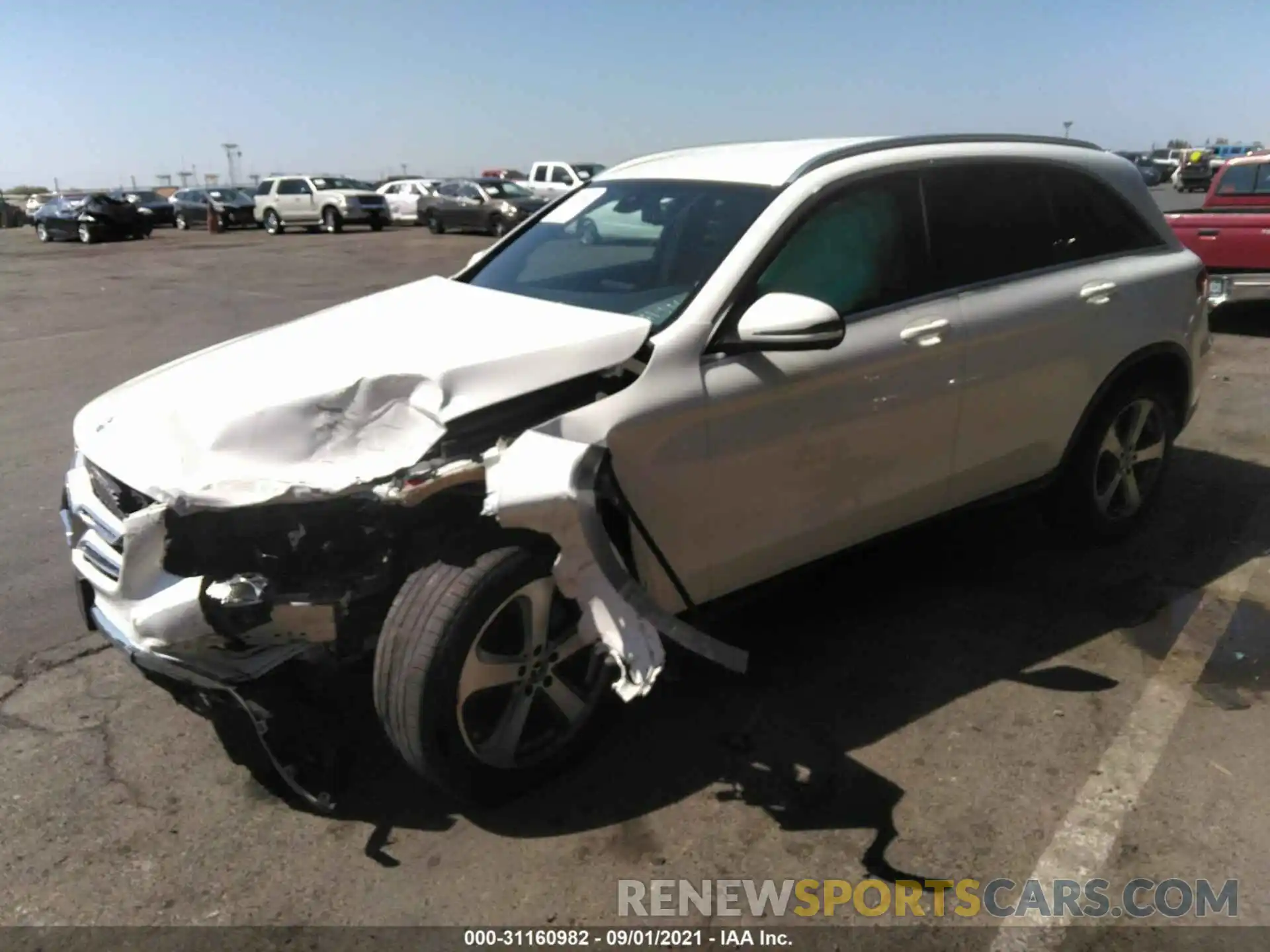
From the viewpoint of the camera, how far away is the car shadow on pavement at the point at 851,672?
10.0 feet

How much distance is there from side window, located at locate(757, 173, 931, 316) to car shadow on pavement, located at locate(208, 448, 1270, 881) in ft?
3.07

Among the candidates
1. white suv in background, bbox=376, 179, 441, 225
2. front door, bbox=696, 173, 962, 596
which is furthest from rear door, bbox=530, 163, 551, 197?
front door, bbox=696, 173, 962, 596

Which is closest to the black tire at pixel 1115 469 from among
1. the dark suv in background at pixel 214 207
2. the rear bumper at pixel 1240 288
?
the rear bumper at pixel 1240 288

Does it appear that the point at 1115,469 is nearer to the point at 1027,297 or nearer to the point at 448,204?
the point at 1027,297

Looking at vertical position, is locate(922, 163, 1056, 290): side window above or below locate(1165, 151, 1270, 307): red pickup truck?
above

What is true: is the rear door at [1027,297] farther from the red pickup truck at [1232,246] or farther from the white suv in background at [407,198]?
the white suv in background at [407,198]

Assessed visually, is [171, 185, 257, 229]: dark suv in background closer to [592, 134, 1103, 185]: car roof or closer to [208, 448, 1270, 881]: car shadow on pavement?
[592, 134, 1103, 185]: car roof

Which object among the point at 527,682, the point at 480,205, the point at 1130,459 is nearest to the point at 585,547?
the point at 527,682

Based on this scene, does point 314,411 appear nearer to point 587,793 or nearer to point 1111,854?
point 587,793

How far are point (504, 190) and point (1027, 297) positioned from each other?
88.5ft

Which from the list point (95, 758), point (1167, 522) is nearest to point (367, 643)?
point (95, 758)

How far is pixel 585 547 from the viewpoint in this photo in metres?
2.74

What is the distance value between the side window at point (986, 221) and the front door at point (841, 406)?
105 millimetres

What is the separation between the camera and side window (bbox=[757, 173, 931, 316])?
3438 mm
